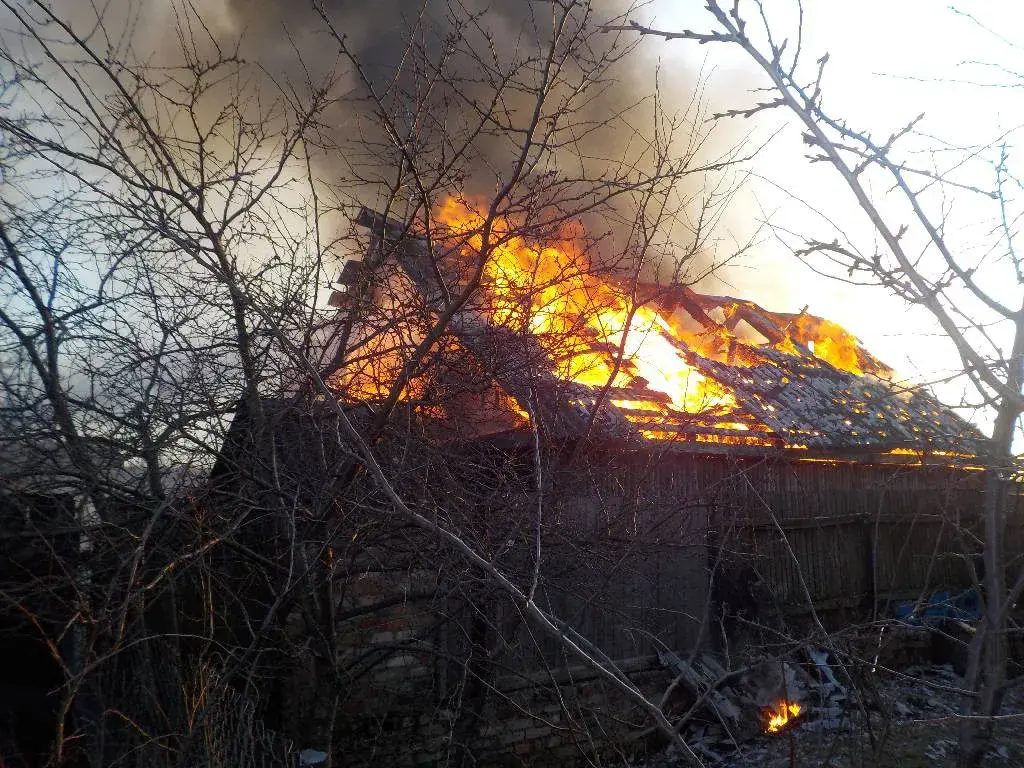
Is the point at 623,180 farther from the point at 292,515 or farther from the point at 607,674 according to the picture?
the point at 607,674

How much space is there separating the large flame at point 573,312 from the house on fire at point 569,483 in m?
0.04

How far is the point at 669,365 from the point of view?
388 inches

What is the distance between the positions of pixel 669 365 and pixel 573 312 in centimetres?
410

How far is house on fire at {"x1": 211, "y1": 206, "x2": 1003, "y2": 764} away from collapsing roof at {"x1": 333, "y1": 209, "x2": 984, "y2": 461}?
4cm

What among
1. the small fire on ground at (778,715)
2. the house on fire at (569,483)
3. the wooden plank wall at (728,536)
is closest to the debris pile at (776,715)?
the small fire on ground at (778,715)

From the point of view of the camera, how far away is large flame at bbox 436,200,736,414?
16.5ft

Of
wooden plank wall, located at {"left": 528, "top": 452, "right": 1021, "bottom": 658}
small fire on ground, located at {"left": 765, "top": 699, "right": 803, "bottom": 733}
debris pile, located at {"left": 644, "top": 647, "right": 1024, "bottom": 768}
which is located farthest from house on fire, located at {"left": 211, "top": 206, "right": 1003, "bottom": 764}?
small fire on ground, located at {"left": 765, "top": 699, "right": 803, "bottom": 733}

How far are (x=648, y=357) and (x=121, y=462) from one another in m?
6.77

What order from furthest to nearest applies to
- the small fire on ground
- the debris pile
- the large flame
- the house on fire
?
the small fire on ground, the debris pile, the large flame, the house on fire

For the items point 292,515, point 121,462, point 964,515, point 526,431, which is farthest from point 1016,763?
point 121,462

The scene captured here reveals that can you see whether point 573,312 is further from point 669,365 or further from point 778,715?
point 778,715

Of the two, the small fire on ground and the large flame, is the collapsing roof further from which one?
the small fire on ground

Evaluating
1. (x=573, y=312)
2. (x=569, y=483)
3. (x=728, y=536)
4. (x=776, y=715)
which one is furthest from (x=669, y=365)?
(x=569, y=483)

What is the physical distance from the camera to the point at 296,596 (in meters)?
4.35
